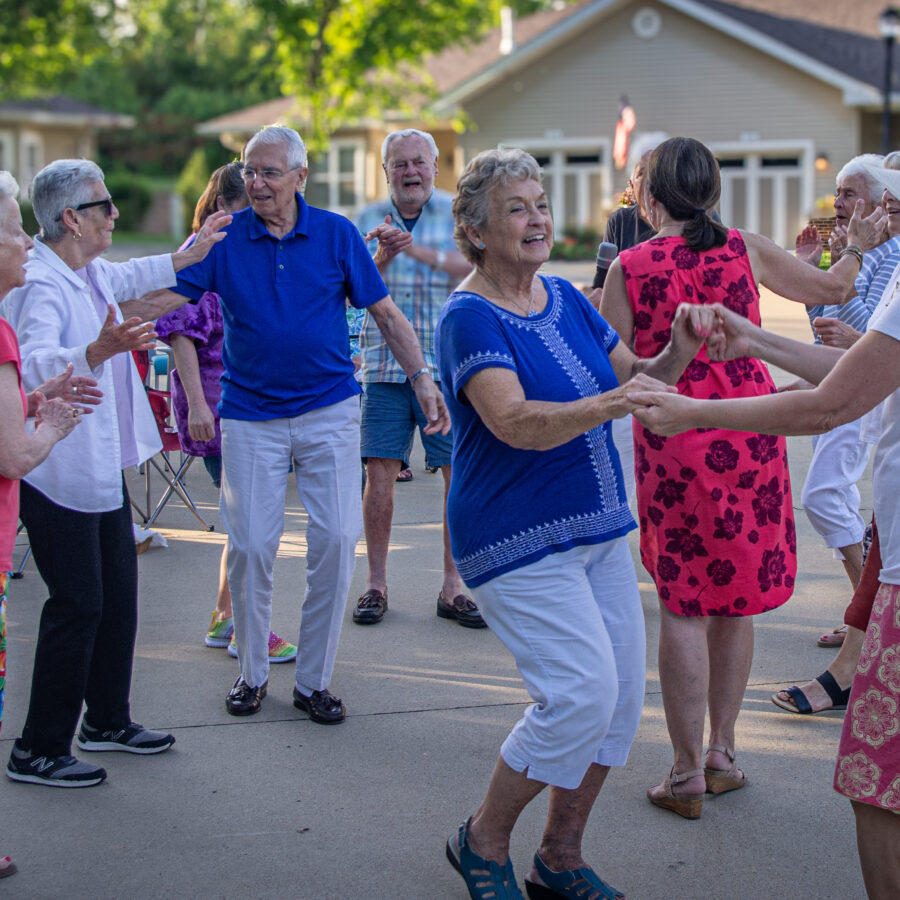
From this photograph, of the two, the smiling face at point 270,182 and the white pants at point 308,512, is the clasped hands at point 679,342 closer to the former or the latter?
the white pants at point 308,512

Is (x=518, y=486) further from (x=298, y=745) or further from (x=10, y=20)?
(x=10, y=20)

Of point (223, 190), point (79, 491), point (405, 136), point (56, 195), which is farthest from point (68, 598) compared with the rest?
point (405, 136)

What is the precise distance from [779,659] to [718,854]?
1.77 m

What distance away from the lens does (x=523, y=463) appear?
126 inches

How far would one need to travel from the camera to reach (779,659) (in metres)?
5.22

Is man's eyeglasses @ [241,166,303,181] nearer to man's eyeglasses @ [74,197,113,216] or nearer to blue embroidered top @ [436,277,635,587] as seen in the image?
man's eyeglasses @ [74,197,113,216]

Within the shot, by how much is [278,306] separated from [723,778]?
2.28 m

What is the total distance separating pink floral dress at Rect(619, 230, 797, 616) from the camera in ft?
12.2

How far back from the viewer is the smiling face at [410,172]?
18.7 feet

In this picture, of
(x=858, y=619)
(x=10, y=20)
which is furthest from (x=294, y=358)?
(x=10, y=20)

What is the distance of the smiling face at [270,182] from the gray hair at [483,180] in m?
1.39

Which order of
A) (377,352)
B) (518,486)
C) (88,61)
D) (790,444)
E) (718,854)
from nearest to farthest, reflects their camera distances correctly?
(518,486) < (718,854) < (377,352) < (790,444) < (88,61)

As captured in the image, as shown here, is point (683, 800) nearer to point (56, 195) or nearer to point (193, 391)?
point (193, 391)

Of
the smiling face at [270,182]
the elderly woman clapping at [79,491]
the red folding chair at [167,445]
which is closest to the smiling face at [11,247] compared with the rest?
the elderly woman clapping at [79,491]
